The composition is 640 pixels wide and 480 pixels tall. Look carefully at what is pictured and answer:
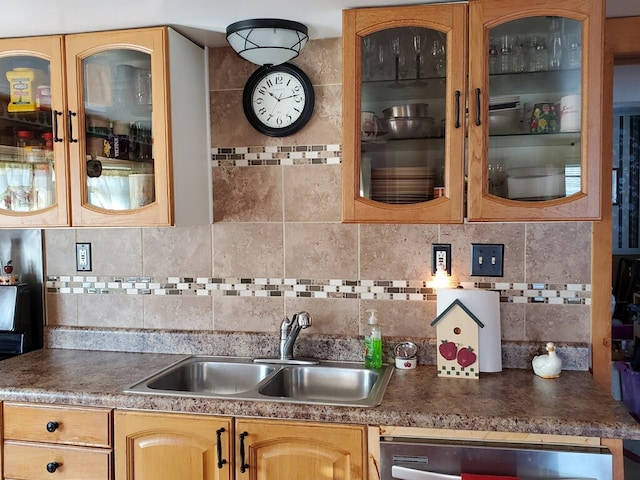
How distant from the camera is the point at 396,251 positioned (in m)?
2.05

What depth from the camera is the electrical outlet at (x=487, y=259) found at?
1.97m

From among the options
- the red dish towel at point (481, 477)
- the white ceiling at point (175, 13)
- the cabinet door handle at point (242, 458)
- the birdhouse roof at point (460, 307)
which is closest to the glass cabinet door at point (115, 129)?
the white ceiling at point (175, 13)

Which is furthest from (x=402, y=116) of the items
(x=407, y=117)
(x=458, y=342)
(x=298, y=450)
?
(x=298, y=450)

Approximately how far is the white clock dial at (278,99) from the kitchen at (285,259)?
6 centimetres

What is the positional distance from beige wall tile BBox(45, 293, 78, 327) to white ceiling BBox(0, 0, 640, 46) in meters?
1.05

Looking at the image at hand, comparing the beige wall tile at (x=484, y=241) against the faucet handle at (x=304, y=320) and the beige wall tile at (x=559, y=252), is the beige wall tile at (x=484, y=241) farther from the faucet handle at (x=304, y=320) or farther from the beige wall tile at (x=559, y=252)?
the faucet handle at (x=304, y=320)

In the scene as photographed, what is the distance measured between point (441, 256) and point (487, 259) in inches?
6.4

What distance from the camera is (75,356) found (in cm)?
219

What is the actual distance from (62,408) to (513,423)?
4.44ft

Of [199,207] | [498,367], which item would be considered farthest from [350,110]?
[498,367]

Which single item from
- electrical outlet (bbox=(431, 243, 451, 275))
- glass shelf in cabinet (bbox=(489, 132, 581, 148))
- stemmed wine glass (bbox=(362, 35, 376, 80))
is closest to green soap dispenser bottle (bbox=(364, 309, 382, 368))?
electrical outlet (bbox=(431, 243, 451, 275))

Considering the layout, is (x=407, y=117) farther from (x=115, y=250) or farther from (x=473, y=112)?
(x=115, y=250)

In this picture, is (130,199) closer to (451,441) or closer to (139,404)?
(139,404)

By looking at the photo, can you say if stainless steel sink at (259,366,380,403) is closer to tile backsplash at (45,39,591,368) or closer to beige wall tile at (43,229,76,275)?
tile backsplash at (45,39,591,368)
